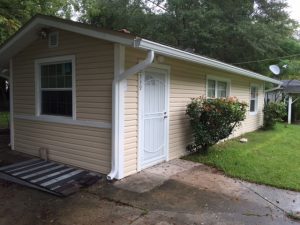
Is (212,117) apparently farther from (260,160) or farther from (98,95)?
(98,95)

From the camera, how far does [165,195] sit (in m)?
4.46

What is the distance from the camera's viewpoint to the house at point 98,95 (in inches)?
197

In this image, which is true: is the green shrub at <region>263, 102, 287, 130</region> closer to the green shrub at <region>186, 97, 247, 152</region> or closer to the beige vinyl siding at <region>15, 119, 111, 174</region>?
the green shrub at <region>186, 97, 247, 152</region>

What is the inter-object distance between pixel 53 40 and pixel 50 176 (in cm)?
278

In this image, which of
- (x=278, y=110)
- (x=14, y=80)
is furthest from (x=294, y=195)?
(x=278, y=110)

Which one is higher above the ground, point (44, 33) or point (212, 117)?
point (44, 33)

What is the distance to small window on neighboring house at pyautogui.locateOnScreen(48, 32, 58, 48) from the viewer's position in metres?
5.96

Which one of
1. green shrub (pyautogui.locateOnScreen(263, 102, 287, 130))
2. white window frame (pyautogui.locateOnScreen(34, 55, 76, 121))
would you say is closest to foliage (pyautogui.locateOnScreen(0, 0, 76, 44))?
white window frame (pyautogui.locateOnScreen(34, 55, 76, 121))

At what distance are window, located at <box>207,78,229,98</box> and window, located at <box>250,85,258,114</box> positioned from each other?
9.05 ft

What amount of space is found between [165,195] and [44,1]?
385 inches

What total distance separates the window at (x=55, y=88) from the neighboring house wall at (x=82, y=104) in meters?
0.21

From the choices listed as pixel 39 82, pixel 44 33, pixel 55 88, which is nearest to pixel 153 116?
pixel 55 88

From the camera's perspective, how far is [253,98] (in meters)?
11.9

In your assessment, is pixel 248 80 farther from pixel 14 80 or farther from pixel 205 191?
pixel 14 80
